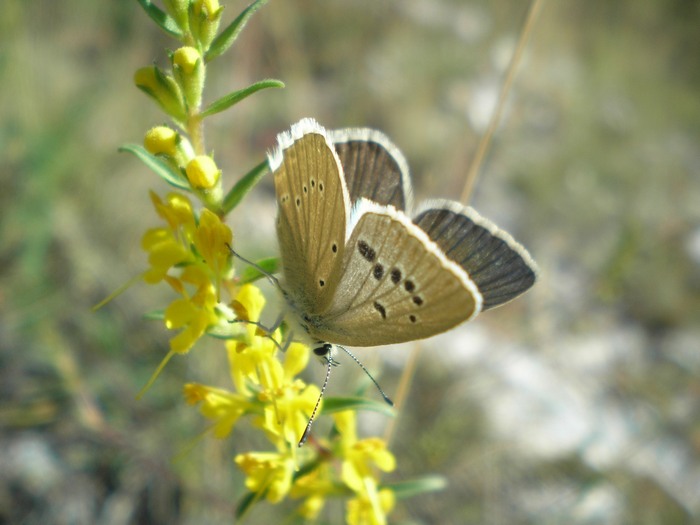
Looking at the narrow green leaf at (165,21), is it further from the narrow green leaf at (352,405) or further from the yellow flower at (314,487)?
the yellow flower at (314,487)

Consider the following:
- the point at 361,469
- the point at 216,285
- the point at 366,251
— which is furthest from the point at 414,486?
the point at 216,285

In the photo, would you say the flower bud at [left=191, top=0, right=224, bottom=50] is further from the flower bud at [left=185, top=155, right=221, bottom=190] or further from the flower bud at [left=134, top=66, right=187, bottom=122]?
the flower bud at [left=185, top=155, right=221, bottom=190]

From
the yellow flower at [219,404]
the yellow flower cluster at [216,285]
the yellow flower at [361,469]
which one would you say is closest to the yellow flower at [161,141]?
the yellow flower cluster at [216,285]

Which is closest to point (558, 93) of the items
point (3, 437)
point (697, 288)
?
point (697, 288)

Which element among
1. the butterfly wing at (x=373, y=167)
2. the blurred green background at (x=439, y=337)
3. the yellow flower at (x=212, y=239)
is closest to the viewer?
the yellow flower at (x=212, y=239)

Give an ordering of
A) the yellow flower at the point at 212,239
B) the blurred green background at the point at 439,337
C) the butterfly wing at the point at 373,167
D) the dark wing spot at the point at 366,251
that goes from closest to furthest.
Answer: the yellow flower at the point at 212,239
the dark wing spot at the point at 366,251
the butterfly wing at the point at 373,167
the blurred green background at the point at 439,337

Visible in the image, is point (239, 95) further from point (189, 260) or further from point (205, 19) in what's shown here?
point (189, 260)

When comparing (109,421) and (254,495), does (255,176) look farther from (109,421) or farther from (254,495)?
(109,421)

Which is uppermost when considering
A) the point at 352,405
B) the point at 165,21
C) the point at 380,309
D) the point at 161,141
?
the point at 165,21
